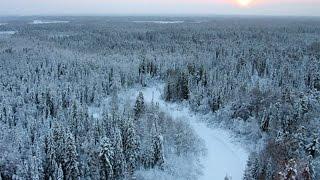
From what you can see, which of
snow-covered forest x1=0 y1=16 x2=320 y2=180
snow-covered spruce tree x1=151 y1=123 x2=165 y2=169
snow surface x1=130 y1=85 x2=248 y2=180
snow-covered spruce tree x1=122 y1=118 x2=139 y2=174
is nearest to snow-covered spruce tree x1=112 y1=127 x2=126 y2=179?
snow-covered forest x1=0 y1=16 x2=320 y2=180

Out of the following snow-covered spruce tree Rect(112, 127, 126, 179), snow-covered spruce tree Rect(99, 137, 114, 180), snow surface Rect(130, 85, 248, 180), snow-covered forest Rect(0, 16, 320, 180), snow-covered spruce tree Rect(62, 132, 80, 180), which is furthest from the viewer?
snow surface Rect(130, 85, 248, 180)

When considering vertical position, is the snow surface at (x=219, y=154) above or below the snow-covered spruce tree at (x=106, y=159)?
below

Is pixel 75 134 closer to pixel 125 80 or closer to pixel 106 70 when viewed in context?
pixel 125 80

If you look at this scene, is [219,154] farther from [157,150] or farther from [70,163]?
[70,163]

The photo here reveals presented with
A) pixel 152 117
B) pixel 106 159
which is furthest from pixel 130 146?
pixel 152 117

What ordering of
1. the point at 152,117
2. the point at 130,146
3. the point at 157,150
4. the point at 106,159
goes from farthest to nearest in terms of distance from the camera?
the point at 152,117, the point at 157,150, the point at 130,146, the point at 106,159

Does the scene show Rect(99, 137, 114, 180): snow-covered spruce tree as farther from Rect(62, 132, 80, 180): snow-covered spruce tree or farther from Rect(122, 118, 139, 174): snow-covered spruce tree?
Rect(122, 118, 139, 174): snow-covered spruce tree

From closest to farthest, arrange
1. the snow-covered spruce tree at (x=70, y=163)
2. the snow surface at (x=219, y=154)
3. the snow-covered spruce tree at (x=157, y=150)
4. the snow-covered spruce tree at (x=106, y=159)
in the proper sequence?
1. the snow-covered spruce tree at (x=106, y=159)
2. the snow-covered spruce tree at (x=70, y=163)
3. the snow-covered spruce tree at (x=157, y=150)
4. the snow surface at (x=219, y=154)

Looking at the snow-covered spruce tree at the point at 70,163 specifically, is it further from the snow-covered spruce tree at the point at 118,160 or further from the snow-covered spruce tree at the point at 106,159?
the snow-covered spruce tree at the point at 118,160

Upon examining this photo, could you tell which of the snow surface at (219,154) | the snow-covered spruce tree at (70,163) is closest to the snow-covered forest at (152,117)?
the snow-covered spruce tree at (70,163)
